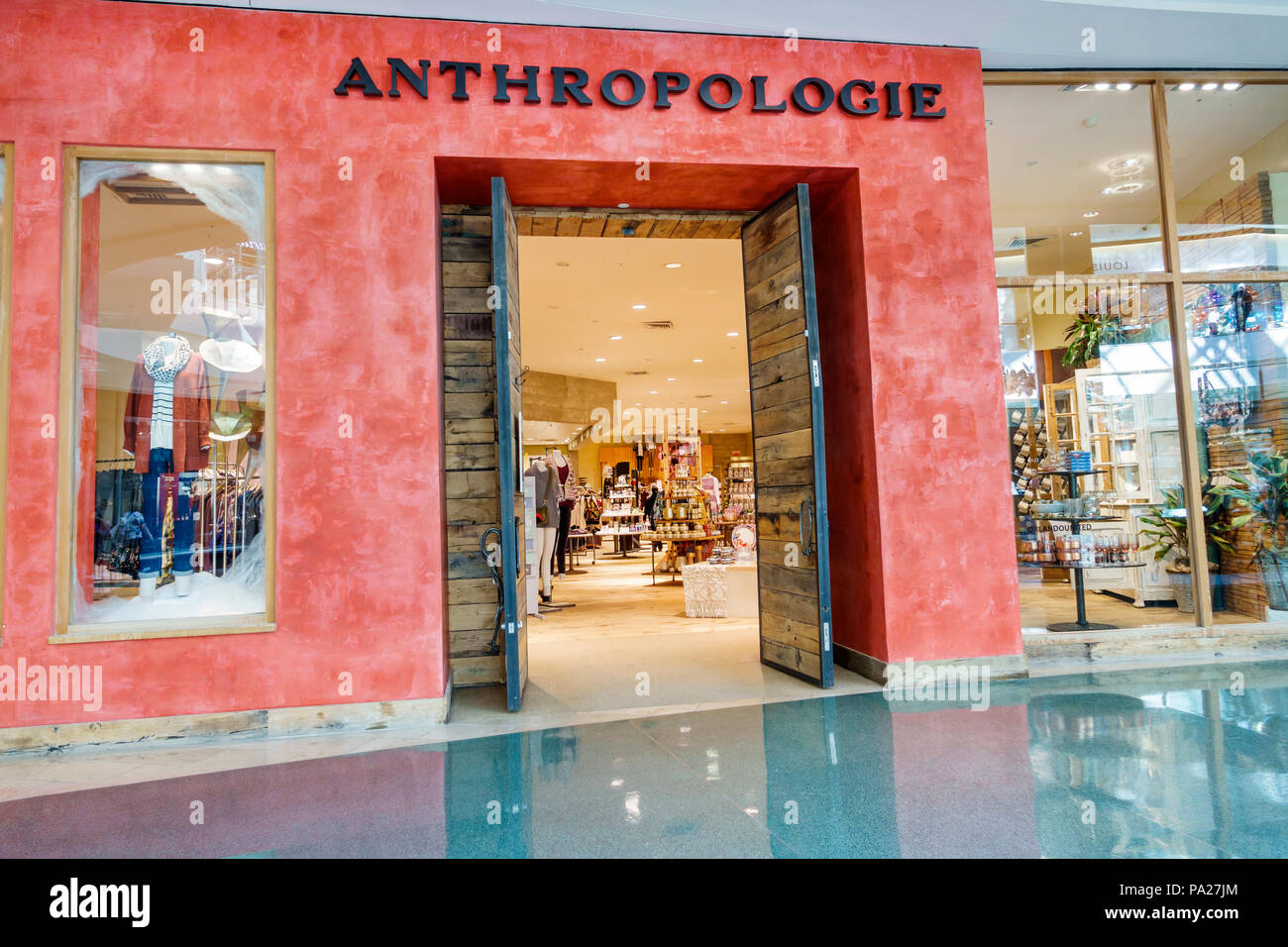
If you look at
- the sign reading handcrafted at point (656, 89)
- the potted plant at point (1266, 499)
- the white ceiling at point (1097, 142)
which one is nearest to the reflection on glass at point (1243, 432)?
the potted plant at point (1266, 499)

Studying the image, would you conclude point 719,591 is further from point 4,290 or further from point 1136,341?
point 4,290

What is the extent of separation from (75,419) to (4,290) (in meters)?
0.70

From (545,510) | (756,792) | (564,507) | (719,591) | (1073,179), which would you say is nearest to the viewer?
(756,792)

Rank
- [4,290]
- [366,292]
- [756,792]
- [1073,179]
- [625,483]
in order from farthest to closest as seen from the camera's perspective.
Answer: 1. [625,483]
2. [1073,179]
3. [366,292]
4. [4,290]
5. [756,792]

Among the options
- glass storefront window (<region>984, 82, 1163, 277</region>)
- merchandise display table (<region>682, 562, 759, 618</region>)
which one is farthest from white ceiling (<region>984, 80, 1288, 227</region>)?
merchandise display table (<region>682, 562, 759, 618</region>)

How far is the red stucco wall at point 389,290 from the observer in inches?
147

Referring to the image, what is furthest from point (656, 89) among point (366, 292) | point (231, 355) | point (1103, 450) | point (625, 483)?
point (625, 483)

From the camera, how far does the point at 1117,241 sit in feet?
17.6

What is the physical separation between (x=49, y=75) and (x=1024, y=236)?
5.78 meters

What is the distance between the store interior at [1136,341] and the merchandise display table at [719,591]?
2.86m

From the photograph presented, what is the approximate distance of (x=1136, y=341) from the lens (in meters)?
5.40

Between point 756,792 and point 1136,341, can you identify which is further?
point 1136,341

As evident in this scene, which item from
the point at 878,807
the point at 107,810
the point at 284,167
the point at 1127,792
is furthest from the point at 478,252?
the point at 1127,792

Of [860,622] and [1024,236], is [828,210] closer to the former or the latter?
[1024,236]
